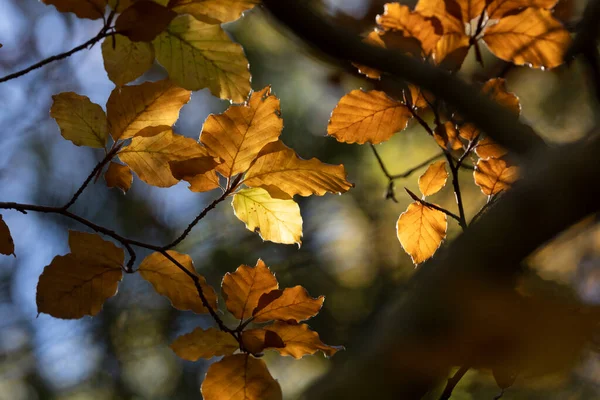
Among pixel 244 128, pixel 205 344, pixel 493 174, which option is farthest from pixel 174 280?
pixel 493 174

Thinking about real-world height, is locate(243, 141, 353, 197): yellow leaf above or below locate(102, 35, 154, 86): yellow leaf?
below

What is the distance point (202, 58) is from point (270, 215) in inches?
7.0

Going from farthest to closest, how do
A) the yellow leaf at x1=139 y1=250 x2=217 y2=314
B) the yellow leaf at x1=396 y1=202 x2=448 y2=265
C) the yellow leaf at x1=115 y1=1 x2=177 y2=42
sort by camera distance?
1. the yellow leaf at x1=396 y1=202 x2=448 y2=265
2. the yellow leaf at x1=139 y1=250 x2=217 y2=314
3. the yellow leaf at x1=115 y1=1 x2=177 y2=42

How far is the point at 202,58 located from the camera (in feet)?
1.61

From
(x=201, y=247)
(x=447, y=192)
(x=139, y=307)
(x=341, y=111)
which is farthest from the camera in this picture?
(x=139, y=307)

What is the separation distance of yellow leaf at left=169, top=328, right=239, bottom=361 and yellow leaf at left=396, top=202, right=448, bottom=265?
0.25 m

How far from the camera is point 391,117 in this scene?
24.3 inches

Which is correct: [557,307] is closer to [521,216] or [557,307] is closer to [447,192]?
[521,216]

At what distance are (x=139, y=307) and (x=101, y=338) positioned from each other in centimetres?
28

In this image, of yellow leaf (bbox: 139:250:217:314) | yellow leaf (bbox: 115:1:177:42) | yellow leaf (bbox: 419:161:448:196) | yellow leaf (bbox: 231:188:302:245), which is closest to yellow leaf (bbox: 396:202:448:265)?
yellow leaf (bbox: 419:161:448:196)

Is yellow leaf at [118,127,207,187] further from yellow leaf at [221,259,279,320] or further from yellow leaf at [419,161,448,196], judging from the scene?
yellow leaf at [419,161,448,196]

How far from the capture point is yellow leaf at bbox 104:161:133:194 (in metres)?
0.56

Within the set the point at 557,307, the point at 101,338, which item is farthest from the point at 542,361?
the point at 101,338

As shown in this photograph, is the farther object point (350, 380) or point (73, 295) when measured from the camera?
point (73, 295)
